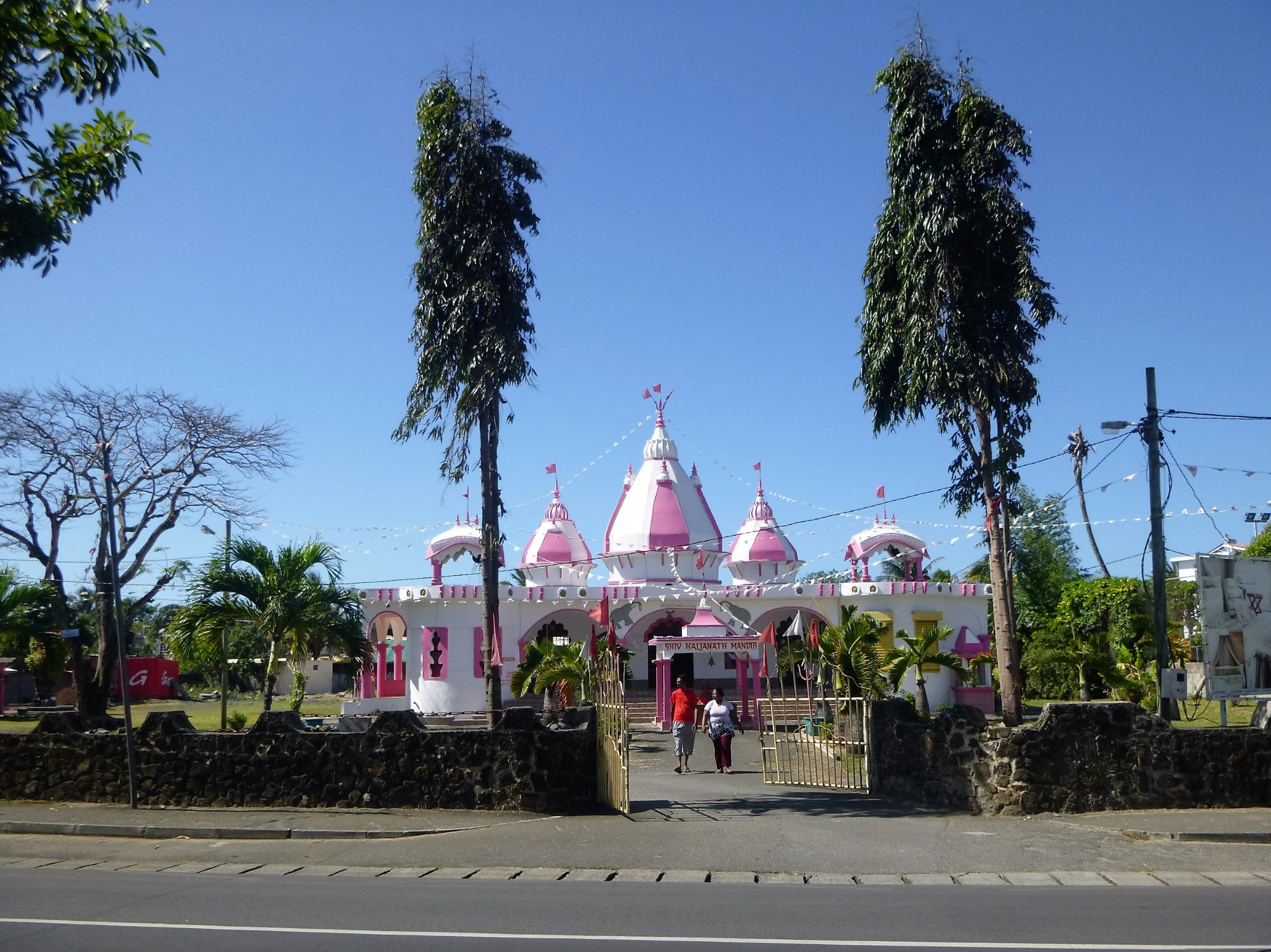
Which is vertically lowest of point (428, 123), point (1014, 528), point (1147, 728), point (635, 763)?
point (635, 763)

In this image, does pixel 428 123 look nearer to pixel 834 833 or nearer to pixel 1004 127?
pixel 1004 127

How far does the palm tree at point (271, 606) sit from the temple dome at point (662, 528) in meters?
16.1

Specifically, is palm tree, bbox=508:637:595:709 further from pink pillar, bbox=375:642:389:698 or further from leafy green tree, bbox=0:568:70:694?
leafy green tree, bbox=0:568:70:694

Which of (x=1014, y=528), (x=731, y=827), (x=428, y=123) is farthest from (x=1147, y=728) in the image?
A: (x=1014, y=528)

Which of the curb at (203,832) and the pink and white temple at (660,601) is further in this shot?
the pink and white temple at (660,601)

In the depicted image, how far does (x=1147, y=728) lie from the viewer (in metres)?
11.8

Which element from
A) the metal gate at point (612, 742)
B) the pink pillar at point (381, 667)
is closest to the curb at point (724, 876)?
the metal gate at point (612, 742)

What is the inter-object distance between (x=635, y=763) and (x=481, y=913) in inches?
485

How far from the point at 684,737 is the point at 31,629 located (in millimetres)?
19167

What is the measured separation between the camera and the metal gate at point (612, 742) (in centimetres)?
1207

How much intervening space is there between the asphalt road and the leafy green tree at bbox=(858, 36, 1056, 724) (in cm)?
836

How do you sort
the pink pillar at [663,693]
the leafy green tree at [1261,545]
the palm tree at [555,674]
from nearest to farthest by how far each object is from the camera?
the palm tree at [555,674], the pink pillar at [663,693], the leafy green tree at [1261,545]

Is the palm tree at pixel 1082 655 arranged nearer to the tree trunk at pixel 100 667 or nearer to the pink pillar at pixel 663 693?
the pink pillar at pixel 663 693

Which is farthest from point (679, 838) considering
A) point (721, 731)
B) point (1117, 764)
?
point (721, 731)
